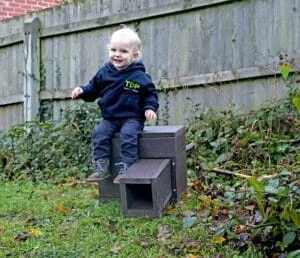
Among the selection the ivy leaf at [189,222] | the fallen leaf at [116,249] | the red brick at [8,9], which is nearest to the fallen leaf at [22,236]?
the fallen leaf at [116,249]

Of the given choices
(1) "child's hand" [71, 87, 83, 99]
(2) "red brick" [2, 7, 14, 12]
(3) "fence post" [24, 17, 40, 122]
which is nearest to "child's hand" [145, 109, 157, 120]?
(1) "child's hand" [71, 87, 83, 99]

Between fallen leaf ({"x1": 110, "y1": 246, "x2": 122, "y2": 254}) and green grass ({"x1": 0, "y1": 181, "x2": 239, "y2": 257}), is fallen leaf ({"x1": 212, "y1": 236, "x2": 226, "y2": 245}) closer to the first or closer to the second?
green grass ({"x1": 0, "y1": 181, "x2": 239, "y2": 257})

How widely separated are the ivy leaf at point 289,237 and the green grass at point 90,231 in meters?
0.33

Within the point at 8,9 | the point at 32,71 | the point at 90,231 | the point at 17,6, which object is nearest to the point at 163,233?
the point at 90,231

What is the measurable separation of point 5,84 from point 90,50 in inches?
77.3

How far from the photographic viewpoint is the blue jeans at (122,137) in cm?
399

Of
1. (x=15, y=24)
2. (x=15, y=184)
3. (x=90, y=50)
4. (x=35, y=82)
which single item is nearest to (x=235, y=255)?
(x=15, y=184)

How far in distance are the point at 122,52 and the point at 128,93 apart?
0.95 ft

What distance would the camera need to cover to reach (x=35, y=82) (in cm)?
823

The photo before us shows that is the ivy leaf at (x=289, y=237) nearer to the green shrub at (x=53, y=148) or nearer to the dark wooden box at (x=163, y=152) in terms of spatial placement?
the dark wooden box at (x=163, y=152)

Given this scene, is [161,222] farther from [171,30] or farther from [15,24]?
[15,24]

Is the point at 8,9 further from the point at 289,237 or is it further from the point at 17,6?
the point at 289,237

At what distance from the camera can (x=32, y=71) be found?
8266 mm

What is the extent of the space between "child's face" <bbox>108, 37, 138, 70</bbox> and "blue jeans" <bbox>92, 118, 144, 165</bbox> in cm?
41
